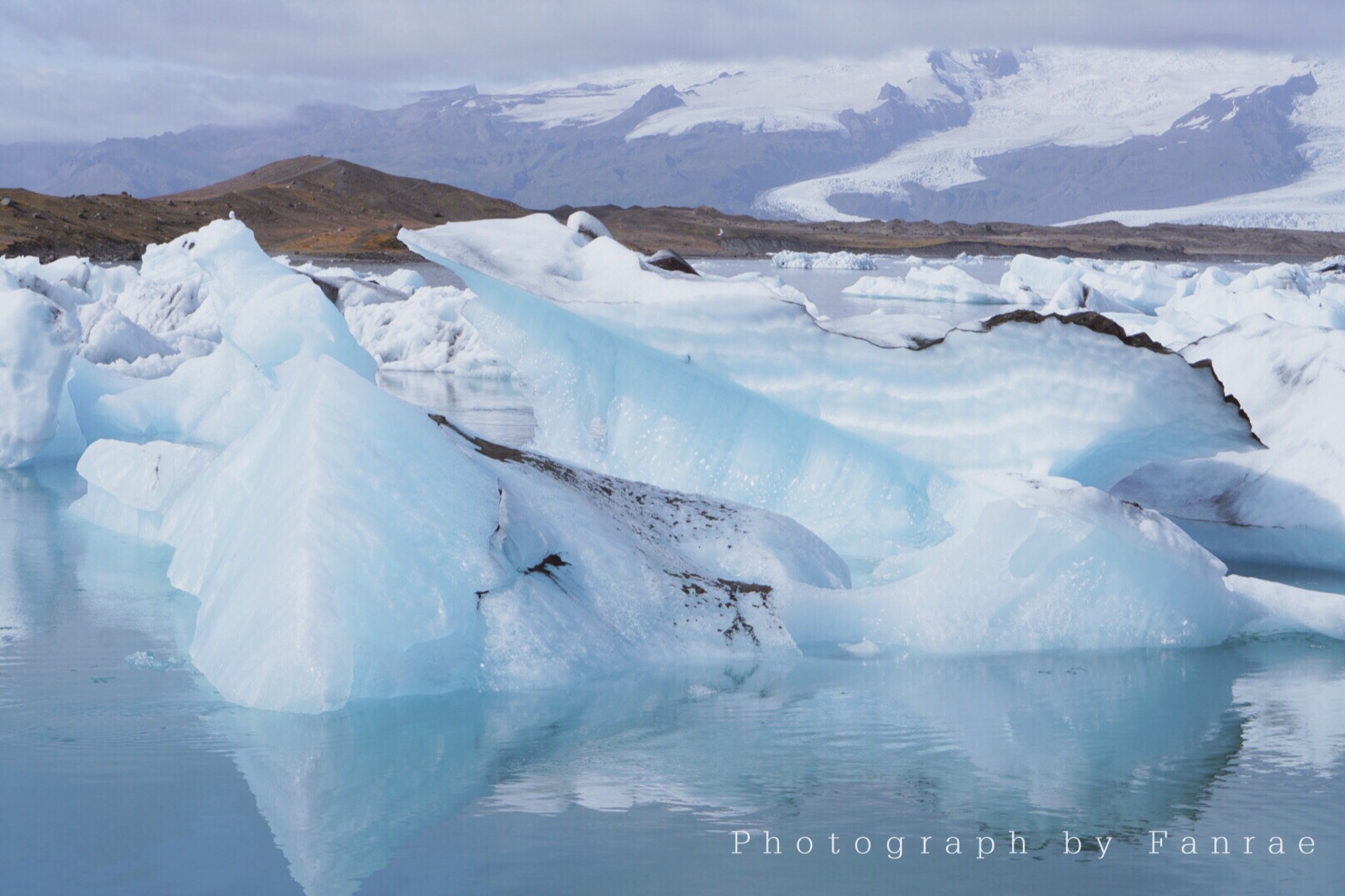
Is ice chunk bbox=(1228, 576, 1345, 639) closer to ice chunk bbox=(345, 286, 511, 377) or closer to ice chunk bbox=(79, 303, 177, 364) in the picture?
ice chunk bbox=(79, 303, 177, 364)

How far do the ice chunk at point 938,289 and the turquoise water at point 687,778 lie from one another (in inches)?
913

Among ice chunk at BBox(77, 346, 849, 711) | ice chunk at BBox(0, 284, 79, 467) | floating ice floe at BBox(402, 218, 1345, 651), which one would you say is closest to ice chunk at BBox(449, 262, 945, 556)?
floating ice floe at BBox(402, 218, 1345, 651)

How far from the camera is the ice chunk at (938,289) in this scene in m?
29.6

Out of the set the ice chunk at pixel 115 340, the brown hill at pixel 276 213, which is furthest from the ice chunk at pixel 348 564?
Result: the brown hill at pixel 276 213

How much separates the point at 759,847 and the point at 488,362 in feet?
44.0

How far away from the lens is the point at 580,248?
777cm

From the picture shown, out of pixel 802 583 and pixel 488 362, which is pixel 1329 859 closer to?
pixel 802 583

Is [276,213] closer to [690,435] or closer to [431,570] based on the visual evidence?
[690,435]

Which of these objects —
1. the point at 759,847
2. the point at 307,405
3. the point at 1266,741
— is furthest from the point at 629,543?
the point at 1266,741

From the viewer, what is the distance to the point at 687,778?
3.67 meters

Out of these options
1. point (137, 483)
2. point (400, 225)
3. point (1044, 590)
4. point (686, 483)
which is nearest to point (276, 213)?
point (400, 225)

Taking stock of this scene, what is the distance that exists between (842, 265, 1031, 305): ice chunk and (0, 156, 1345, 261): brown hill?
22.9 meters

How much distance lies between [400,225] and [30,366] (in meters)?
55.8

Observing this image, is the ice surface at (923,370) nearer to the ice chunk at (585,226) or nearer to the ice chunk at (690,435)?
the ice chunk at (690,435)
